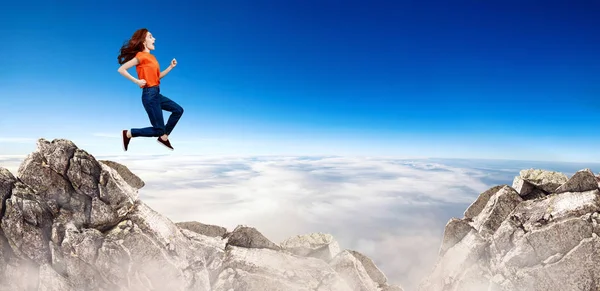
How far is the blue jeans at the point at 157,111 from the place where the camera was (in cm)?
1091

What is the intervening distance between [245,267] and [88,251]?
12216 millimetres

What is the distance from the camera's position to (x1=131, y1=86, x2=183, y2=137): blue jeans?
35.8 feet

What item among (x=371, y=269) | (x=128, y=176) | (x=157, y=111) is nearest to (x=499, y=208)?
(x=371, y=269)

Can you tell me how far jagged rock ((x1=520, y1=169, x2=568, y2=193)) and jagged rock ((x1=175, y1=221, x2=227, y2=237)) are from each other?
2911 cm

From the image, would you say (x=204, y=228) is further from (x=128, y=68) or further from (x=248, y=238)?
Answer: (x=128, y=68)

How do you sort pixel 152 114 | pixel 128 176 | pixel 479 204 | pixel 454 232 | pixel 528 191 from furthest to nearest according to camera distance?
pixel 479 204 → pixel 454 232 → pixel 128 176 → pixel 528 191 → pixel 152 114

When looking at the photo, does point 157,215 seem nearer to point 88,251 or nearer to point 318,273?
point 88,251

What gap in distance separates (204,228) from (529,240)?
2845 cm

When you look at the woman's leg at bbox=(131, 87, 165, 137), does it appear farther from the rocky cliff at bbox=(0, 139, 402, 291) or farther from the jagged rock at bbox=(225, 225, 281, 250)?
the jagged rock at bbox=(225, 225, 281, 250)

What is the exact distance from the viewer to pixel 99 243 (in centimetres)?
2400

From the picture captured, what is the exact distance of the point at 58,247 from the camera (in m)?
23.1

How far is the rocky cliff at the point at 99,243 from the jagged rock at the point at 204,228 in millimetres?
2019

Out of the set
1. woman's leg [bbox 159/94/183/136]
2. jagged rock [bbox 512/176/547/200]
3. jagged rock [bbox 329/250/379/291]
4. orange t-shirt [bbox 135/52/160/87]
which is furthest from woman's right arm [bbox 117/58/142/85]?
jagged rock [bbox 512/176/547/200]

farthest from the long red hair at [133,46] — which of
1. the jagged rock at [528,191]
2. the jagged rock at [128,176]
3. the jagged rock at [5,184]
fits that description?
the jagged rock at [528,191]
